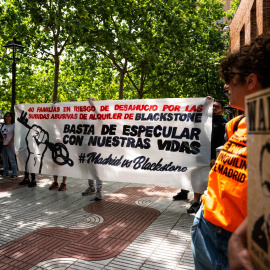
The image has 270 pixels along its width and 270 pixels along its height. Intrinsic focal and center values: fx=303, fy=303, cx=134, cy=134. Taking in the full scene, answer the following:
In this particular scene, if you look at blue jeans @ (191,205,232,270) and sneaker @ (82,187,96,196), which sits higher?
blue jeans @ (191,205,232,270)

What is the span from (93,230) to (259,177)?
4.33m

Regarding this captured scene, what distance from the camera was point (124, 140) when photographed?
5863mm

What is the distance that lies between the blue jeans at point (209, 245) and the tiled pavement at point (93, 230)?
2019 millimetres

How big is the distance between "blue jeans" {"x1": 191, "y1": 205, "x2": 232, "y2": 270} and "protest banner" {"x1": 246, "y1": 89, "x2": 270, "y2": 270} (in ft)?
2.75

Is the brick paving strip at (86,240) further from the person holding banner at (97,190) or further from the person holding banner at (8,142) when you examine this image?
the person holding banner at (8,142)

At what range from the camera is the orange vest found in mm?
1433

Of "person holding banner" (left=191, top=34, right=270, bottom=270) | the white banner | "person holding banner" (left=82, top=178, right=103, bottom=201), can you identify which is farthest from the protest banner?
"person holding banner" (left=82, top=178, right=103, bottom=201)

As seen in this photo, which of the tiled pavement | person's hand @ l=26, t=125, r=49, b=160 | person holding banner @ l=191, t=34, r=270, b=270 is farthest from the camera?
person's hand @ l=26, t=125, r=49, b=160

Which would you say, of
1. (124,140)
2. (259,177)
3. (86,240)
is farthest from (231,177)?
(124,140)

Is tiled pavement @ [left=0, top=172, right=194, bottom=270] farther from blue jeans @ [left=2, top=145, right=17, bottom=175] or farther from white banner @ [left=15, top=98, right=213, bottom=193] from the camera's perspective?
blue jeans @ [left=2, top=145, right=17, bottom=175]

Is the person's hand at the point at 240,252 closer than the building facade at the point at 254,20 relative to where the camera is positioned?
Yes

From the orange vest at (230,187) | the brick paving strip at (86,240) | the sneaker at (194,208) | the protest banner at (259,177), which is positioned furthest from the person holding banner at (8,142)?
the protest banner at (259,177)

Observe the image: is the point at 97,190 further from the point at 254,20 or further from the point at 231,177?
the point at 254,20

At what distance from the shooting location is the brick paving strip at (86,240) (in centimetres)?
378
